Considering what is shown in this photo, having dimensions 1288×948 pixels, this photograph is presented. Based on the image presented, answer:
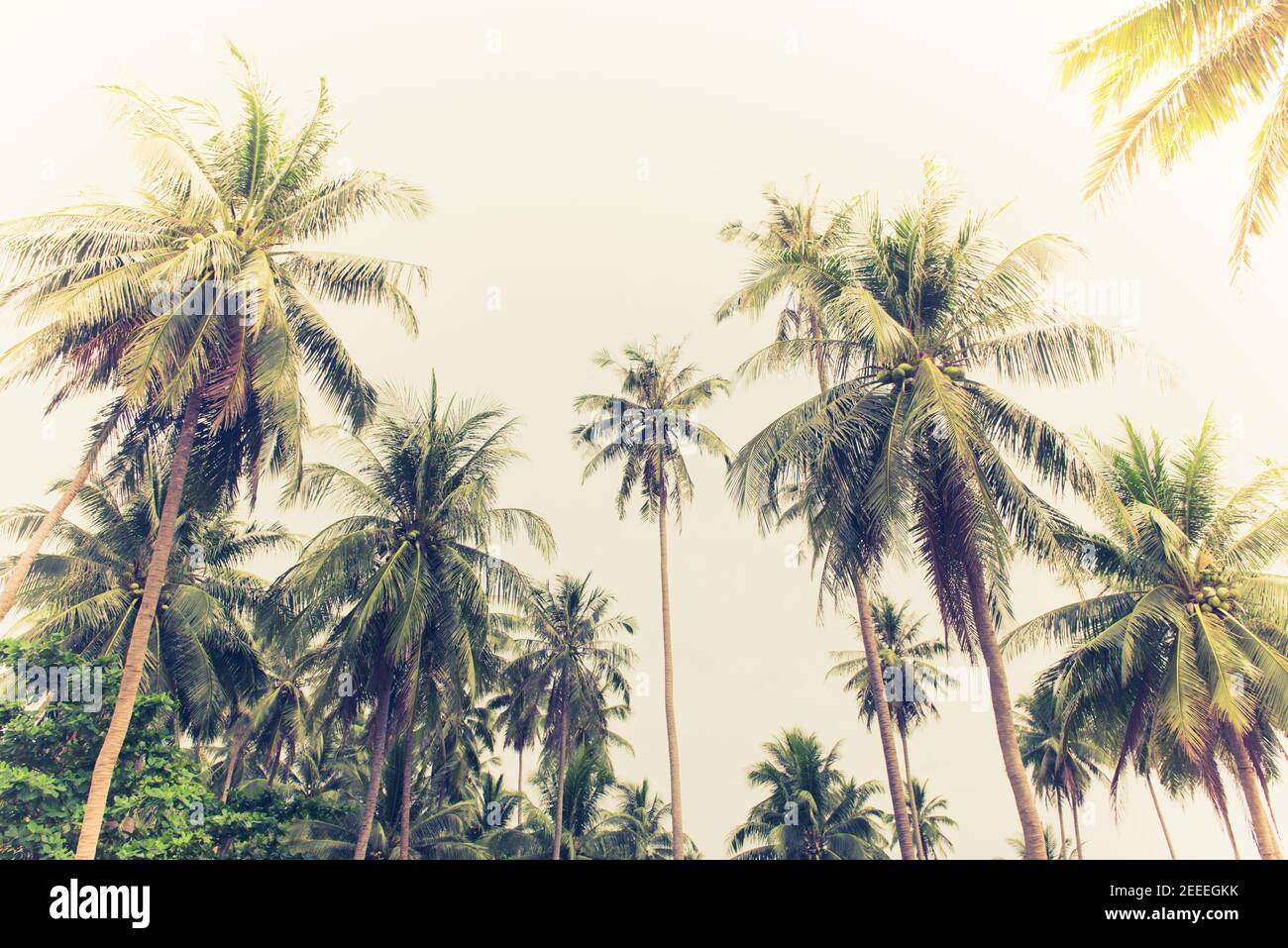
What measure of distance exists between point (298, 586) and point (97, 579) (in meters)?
7.77

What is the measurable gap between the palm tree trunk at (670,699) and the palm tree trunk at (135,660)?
15.7 meters

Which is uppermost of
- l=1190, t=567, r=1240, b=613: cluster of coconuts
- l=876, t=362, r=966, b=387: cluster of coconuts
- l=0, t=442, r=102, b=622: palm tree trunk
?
l=876, t=362, r=966, b=387: cluster of coconuts

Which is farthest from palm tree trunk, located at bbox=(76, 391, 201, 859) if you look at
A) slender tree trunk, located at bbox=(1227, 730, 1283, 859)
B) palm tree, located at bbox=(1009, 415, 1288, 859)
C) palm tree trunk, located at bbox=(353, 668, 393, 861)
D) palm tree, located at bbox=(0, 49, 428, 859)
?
slender tree trunk, located at bbox=(1227, 730, 1283, 859)

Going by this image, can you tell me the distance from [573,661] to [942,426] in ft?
81.5

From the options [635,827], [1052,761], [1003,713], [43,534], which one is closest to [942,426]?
[1003,713]

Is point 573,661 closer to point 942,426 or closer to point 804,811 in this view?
point 804,811

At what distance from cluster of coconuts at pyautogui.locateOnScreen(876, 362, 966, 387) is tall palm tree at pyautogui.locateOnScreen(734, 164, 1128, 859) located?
3 cm

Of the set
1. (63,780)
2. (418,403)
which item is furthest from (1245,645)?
(63,780)

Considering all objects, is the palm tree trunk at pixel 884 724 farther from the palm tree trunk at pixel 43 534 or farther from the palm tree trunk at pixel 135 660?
the palm tree trunk at pixel 43 534

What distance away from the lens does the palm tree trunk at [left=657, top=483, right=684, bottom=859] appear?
26.1 meters

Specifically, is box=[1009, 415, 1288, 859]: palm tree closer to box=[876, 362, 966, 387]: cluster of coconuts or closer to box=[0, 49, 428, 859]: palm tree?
box=[876, 362, 966, 387]: cluster of coconuts
